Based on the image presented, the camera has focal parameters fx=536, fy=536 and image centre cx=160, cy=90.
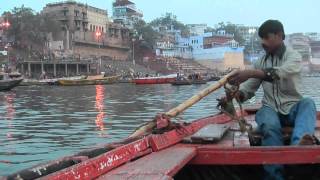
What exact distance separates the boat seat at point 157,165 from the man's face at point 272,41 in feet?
3.62

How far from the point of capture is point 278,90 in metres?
4.24

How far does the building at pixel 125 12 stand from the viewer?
113 meters

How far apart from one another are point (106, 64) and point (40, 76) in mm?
19723

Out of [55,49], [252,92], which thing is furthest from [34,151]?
[55,49]

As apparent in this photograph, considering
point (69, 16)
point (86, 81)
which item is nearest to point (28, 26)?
point (69, 16)

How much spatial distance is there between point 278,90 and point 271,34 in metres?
0.45

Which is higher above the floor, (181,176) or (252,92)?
(252,92)

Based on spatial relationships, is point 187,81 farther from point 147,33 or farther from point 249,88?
point 147,33

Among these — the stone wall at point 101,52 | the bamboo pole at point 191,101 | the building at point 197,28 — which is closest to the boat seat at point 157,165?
the bamboo pole at point 191,101

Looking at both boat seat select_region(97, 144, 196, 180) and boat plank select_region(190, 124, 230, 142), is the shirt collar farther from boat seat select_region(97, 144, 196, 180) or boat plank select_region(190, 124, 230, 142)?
boat seat select_region(97, 144, 196, 180)

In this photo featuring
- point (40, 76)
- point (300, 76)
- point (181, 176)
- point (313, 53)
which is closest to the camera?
point (181, 176)

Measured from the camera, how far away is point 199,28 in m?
163

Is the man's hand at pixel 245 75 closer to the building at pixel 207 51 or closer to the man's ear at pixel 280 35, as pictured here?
the man's ear at pixel 280 35

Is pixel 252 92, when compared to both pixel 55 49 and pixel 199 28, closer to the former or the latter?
pixel 55 49
